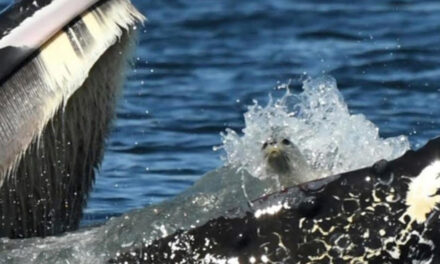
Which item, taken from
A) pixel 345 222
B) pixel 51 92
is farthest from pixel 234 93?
pixel 345 222

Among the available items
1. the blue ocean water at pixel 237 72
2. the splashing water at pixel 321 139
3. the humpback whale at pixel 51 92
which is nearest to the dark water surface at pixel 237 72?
the blue ocean water at pixel 237 72

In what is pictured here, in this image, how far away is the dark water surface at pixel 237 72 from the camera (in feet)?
30.6

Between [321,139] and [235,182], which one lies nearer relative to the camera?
[235,182]

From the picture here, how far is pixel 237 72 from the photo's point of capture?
459 inches

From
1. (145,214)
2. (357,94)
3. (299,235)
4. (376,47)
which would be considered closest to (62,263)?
(145,214)

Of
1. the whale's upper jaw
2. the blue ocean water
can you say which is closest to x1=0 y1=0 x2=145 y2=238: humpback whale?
the whale's upper jaw

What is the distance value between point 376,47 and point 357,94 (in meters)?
1.30

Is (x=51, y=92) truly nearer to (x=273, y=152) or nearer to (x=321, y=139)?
(x=273, y=152)

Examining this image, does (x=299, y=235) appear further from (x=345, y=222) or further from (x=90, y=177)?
(x=90, y=177)

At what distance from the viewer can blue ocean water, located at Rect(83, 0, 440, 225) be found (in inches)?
366

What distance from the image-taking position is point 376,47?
39.6ft

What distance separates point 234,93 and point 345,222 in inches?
255

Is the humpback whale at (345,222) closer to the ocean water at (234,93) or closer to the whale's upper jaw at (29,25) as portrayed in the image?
the ocean water at (234,93)

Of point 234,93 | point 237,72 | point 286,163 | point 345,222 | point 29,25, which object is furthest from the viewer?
point 237,72
